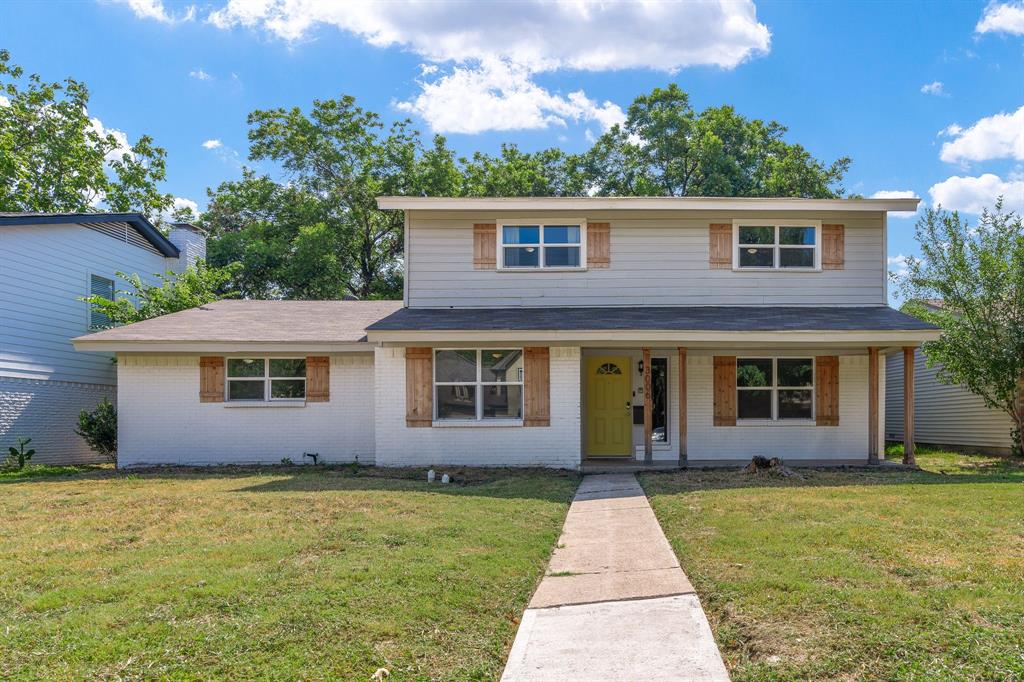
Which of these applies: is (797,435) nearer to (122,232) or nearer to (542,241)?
(542,241)

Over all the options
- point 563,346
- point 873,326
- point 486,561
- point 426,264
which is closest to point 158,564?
point 486,561

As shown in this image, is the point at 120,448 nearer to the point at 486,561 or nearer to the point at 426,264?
the point at 426,264

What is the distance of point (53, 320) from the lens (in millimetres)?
17141

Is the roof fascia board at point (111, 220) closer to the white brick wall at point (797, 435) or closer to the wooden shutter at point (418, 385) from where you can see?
the wooden shutter at point (418, 385)

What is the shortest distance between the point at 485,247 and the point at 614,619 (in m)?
10.9

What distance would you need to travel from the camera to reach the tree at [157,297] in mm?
18156

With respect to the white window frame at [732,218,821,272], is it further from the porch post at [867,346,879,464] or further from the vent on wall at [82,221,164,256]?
the vent on wall at [82,221,164,256]

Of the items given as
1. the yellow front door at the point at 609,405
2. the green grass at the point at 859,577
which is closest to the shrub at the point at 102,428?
the yellow front door at the point at 609,405

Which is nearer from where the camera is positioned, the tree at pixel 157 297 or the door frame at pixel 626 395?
the door frame at pixel 626 395

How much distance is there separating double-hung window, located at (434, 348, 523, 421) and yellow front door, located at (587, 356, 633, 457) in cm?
187

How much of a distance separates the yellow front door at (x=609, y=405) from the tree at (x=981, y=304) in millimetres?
6911

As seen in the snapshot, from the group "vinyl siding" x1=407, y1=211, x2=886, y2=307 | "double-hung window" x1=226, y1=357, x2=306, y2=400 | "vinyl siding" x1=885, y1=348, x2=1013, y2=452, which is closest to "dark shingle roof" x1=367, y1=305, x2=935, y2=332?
"vinyl siding" x1=407, y1=211, x2=886, y2=307

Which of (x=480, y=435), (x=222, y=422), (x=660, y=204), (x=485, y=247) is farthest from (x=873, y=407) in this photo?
(x=222, y=422)

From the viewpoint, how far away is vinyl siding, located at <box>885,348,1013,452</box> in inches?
692
